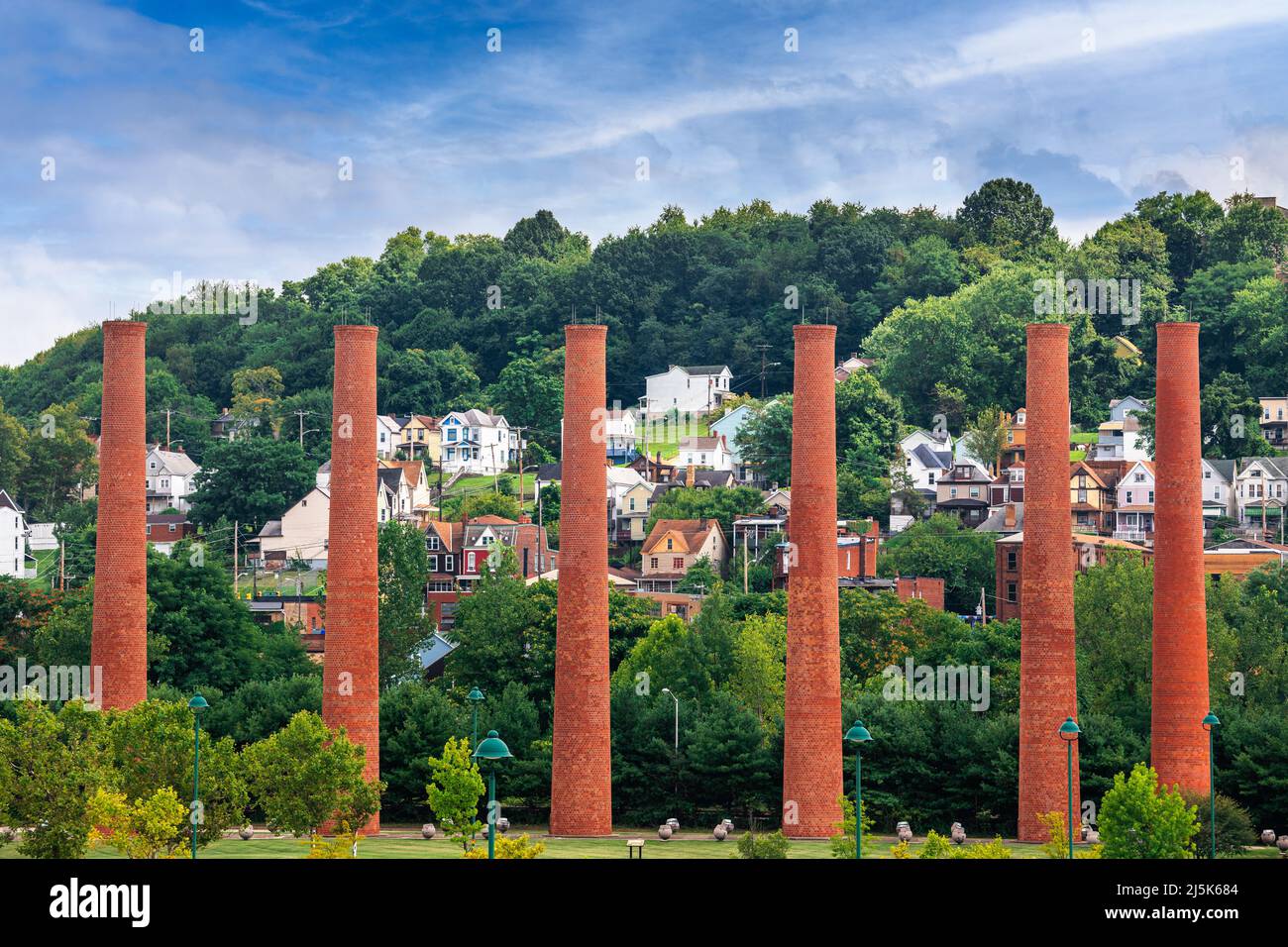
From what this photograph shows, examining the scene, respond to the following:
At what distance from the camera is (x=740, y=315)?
14912cm

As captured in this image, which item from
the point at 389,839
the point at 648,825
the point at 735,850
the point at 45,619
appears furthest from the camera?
the point at 45,619

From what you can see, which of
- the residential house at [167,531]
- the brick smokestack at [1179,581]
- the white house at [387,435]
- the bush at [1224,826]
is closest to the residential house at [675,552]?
the residential house at [167,531]

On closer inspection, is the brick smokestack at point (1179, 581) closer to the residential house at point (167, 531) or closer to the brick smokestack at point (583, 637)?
the brick smokestack at point (583, 637)

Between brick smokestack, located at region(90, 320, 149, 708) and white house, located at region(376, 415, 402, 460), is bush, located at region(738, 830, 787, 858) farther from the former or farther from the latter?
white house, located at region(376, 415, 402, 460)

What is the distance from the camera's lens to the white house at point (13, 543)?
102812mm

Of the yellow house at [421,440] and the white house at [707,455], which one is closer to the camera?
the white house at [707,455]

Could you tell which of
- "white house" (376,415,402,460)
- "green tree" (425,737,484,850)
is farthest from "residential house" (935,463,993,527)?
"green tree" (425,737,484,850)

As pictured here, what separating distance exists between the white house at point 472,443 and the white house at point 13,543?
30.1 m

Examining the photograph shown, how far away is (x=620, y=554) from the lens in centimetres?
10625

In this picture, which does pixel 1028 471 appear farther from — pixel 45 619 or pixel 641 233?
pixel 641 233
